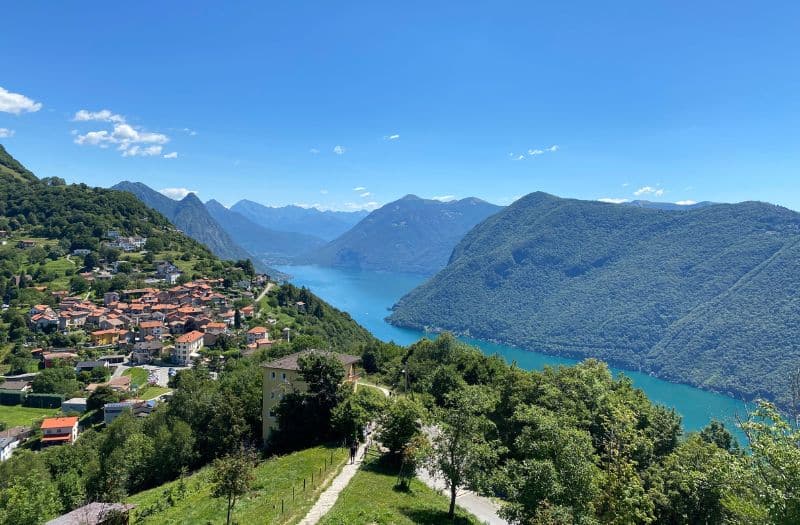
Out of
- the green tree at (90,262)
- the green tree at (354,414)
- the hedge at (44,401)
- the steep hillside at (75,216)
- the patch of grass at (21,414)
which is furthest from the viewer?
the steep hillside at (75,216)

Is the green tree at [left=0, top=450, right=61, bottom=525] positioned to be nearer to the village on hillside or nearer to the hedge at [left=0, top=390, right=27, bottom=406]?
the village on hillside

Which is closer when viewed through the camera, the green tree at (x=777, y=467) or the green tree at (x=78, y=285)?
the green tree at (x=777, y=467)

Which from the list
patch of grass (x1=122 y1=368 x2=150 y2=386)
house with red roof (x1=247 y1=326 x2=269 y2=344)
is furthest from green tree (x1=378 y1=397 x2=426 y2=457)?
house with red roof (x1=247 y1=326 x2=269 y2=344)

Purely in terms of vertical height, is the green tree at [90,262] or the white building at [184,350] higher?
the green tree at [90,262]

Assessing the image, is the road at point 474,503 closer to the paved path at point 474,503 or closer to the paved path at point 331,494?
the paved path at point 474,503

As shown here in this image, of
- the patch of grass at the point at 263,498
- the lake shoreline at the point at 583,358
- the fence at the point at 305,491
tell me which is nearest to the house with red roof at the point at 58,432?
the patch of grass at the point at 263,498

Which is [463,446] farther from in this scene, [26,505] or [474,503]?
[26,505]

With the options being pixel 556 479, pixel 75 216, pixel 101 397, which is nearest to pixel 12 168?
pixel 75 216
